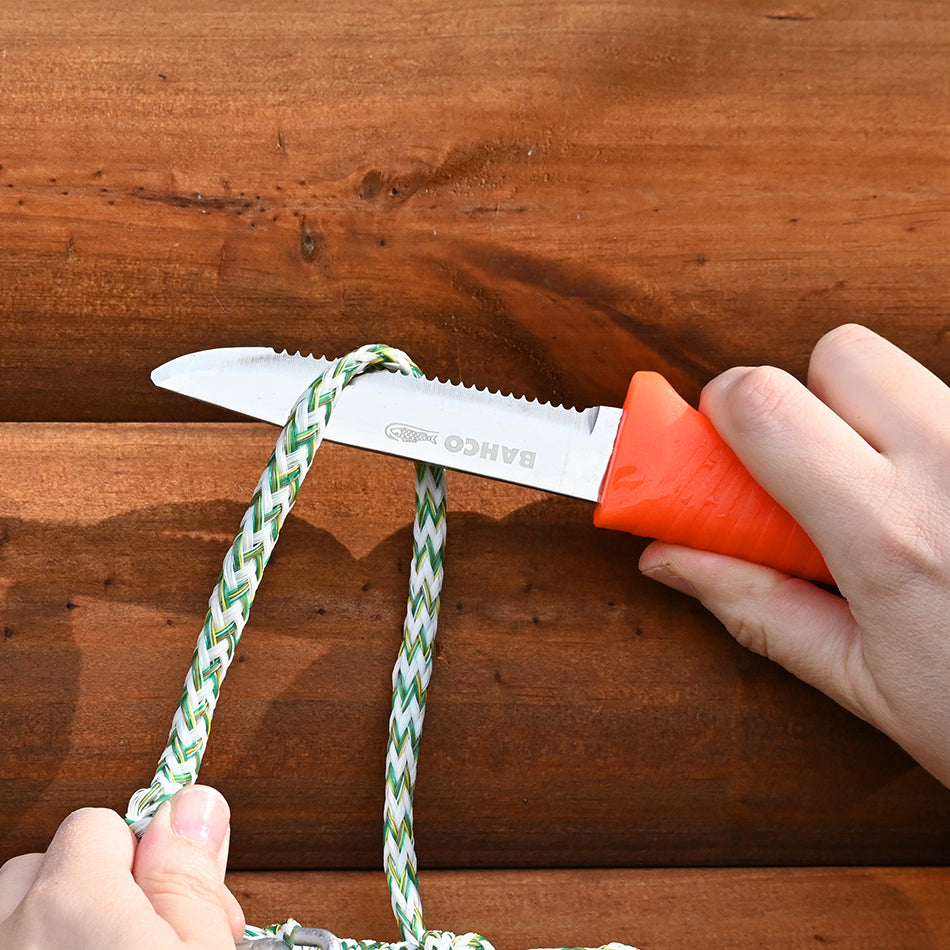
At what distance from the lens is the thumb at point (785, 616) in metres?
0.48

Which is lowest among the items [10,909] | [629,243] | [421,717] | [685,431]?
[10,909]

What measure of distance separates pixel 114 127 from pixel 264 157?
0.09 meters

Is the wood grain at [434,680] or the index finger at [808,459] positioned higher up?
the index finger at [808,459]

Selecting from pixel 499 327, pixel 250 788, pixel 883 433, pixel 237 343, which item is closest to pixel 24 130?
pixel 237 343

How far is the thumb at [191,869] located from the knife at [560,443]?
0.63 ft

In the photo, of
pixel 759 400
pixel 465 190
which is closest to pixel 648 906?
pixel 759 400

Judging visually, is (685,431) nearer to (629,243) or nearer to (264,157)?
(629,243)

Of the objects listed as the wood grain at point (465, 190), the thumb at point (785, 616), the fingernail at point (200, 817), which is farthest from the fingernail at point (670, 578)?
the fingernail at point (200, 817)

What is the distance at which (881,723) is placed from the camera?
0.48 metres

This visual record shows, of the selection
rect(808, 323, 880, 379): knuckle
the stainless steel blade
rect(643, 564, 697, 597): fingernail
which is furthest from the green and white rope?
rect(808, 323, 880, 379): knuckle

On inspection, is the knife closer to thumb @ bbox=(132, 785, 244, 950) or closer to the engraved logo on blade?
the engraved logo on blade

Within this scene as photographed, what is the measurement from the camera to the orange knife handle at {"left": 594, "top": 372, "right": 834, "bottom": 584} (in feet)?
1.57

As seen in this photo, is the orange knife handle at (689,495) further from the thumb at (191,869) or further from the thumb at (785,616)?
the thumb at (191,869)

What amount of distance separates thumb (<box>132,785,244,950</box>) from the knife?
0.63ft
